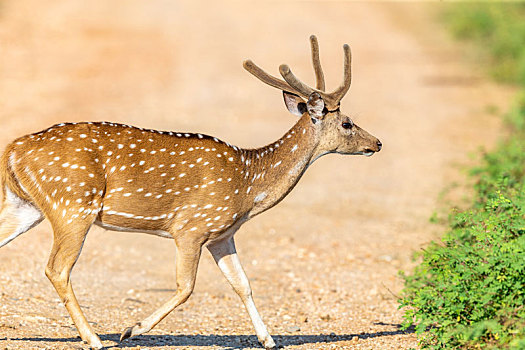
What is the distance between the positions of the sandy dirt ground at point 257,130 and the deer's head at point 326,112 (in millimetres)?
1594

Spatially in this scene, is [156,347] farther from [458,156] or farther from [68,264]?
[458,156]

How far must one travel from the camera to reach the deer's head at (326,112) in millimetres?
7676

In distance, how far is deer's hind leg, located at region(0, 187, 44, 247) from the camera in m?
7.12

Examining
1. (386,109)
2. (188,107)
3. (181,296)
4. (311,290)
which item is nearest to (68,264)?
(181,296)

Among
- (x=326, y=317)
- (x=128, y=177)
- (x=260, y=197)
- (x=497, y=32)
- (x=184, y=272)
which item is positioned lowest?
(x=326, y=317)

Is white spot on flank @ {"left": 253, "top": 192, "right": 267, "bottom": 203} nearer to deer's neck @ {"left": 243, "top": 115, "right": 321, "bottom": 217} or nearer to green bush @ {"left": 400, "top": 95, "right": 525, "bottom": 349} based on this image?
deer's neck @ {"left": 243, "top": 115, "right": 321, "bottom": 217}

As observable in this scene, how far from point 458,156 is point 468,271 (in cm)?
1010

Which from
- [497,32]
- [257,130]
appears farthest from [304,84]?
[497,32]

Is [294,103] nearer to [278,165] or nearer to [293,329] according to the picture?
[278,165]

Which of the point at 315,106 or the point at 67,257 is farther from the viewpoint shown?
the point at 315,106

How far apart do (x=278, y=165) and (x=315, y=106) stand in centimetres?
62

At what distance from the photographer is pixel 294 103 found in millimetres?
7852

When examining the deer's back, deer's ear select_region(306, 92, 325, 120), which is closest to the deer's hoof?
the deer's back

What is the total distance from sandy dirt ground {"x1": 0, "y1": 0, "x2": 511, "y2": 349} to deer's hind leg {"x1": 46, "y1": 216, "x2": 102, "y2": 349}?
0.32 m
